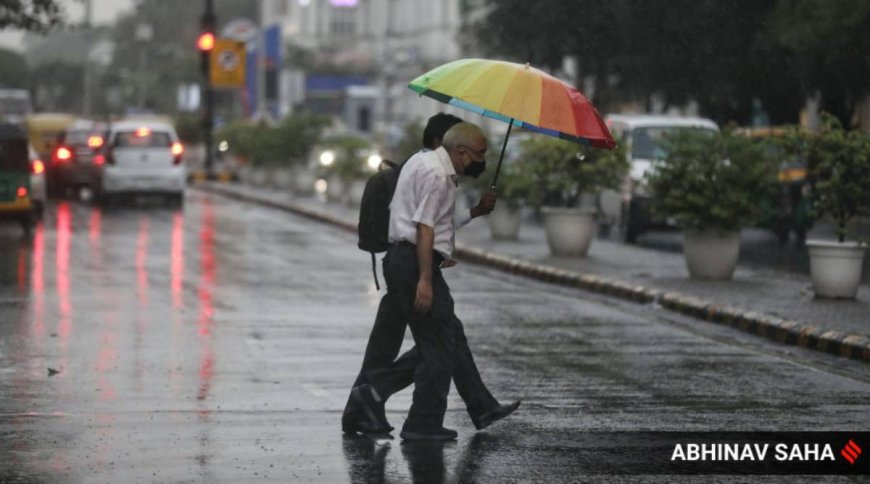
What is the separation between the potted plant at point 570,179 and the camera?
2311 cm

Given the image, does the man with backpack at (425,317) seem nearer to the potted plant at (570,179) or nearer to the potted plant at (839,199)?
the potted plant at (839,199)

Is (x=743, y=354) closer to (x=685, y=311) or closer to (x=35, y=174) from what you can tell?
(x=685, y=311)

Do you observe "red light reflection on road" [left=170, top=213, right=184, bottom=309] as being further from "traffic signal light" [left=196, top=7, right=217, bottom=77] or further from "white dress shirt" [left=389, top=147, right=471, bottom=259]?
"traffic signal light" [left=196, top=7, right=217, bottom=77]

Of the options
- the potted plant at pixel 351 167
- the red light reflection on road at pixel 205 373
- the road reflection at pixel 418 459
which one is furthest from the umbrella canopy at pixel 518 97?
the potted plant at pixel 351 167

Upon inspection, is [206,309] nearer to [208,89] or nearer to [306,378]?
[306,378]

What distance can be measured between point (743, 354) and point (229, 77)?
39966mm

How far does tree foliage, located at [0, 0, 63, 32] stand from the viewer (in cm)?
3228

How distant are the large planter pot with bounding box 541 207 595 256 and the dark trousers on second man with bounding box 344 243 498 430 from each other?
13.4 m

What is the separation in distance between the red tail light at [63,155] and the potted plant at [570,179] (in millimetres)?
19543

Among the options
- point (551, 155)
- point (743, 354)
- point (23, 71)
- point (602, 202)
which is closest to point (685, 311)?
point (743, 354)

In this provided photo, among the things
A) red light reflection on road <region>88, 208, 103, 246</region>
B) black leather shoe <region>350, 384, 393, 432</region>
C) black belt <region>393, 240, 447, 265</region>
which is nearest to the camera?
black belt <region>393, 240, 447, 265</region>

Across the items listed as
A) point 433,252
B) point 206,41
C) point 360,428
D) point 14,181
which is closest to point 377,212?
point 433,252

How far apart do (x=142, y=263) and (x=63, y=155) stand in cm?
2046

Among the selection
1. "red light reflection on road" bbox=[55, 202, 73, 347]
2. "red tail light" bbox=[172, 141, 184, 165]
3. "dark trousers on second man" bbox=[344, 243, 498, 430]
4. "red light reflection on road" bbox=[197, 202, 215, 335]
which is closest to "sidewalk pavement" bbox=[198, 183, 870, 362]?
"red light reflection on road" bbox=[197, 202, 215, 335]
